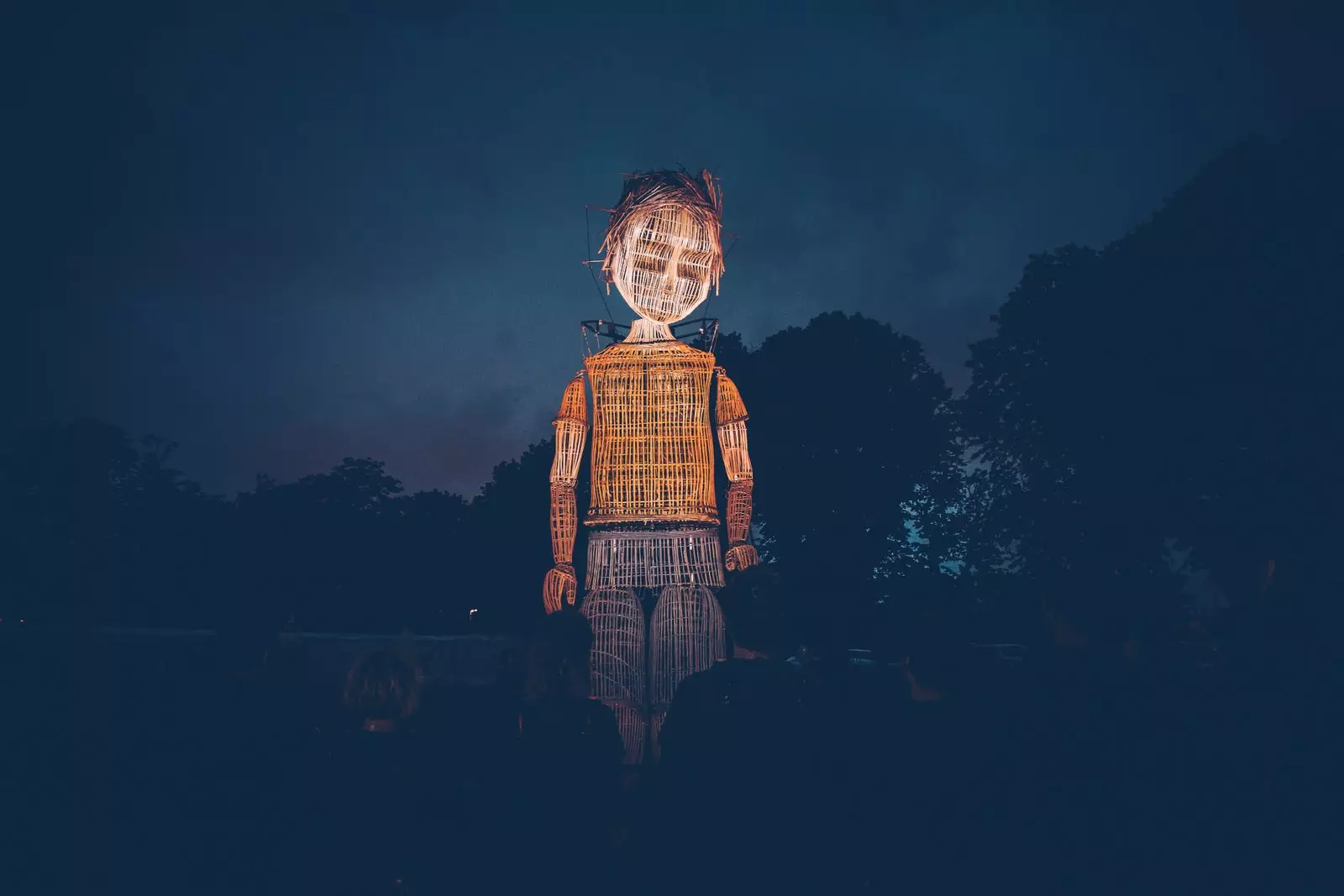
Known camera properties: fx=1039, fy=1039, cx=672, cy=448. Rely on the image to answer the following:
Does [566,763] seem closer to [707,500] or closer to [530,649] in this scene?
[530,649]

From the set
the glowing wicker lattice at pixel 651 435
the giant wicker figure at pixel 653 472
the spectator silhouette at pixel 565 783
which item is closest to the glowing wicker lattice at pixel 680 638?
the giant wicker figure at pixel 653 472

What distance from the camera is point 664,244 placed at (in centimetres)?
1002

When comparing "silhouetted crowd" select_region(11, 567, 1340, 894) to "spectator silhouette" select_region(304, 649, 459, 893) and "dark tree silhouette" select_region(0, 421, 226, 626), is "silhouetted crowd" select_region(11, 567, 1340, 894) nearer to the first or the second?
"spectator silhouette" select_region(304, 649, 459, 893)

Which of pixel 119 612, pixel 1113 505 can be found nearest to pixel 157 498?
pixel 119 612

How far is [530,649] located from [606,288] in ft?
13.9

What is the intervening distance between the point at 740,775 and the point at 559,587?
5.09 metres

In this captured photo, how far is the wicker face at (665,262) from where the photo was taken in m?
9.96

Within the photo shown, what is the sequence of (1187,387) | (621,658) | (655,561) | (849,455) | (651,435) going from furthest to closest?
(849,455), (1187,387), (651,435), (655,561), (621,658)

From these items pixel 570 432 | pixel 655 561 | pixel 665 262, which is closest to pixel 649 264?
pixel 665 262

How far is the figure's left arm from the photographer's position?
→ 9.98m

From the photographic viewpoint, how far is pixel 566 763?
4.99m

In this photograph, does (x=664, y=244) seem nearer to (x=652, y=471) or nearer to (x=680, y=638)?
(x=652, y=471)

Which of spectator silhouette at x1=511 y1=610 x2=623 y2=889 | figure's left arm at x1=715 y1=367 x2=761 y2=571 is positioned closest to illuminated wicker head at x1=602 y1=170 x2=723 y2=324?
figure's left arm at x1=715 y1=367 x2=761 y2=571

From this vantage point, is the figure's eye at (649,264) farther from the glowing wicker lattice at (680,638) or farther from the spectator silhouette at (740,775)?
the spectator silhouette at (740,775)
